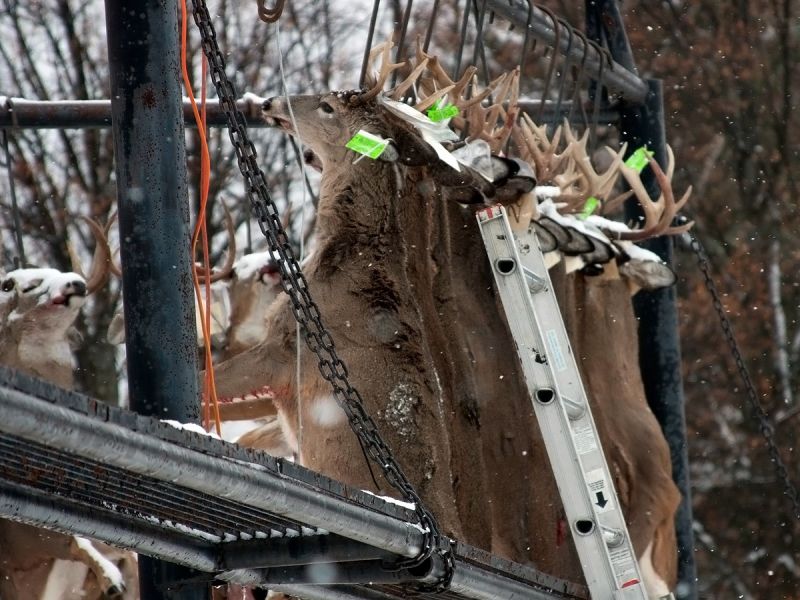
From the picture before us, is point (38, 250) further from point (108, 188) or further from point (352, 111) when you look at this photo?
point (352, 111)

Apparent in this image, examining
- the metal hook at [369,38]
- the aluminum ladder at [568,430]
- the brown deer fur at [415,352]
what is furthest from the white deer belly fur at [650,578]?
the metal hook at [369,38]

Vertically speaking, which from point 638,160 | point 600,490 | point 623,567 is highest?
point 638,160

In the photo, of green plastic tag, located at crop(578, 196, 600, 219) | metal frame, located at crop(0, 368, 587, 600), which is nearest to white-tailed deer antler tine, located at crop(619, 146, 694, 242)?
green plastic tag, located at crop(578, 196, 600, 219)

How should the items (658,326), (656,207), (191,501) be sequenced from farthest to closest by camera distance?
(658,326) → (656,207) → (191,501)

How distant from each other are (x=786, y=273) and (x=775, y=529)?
283 centimetres

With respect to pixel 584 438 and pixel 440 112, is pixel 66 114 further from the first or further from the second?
pixel 584 438

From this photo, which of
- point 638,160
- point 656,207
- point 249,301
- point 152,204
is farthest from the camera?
point 638,160

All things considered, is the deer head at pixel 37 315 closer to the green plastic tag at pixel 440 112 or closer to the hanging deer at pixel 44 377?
the hanging deer at pixel 44 377

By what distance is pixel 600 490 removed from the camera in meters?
7.07

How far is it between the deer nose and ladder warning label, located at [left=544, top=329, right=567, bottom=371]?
7.19ft

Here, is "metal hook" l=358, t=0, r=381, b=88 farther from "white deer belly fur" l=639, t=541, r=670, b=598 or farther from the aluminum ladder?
"white deer belly fur" l=639, t=541, r=670, b=598

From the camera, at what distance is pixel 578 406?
7.16m

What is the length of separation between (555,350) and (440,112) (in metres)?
1.12

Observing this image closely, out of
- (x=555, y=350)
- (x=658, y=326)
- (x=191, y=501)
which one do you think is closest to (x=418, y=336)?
(x=555, y=350)
